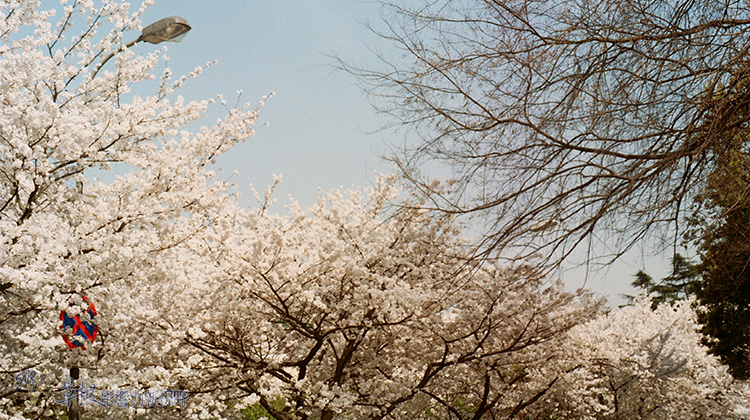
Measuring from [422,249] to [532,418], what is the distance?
5.69 meters

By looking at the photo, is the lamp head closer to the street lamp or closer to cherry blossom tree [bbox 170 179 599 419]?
the street lamp

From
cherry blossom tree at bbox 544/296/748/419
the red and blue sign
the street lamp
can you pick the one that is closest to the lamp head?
the street lamp

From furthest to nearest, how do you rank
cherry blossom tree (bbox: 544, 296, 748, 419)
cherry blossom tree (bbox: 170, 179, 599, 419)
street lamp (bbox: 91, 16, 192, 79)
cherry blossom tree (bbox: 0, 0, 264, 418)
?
cherry blossom tree (bbox: 544, 296, 748, 419) → cherry blossom tree (bbox: 170, 179, 599, 419) → street lamp (bbox: 91, 16, 192, 79) → cherry blossom tree (bbox: 0, 0, 264, 418)

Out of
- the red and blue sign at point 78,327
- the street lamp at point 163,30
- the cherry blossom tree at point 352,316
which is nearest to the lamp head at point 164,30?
the street lamp at point 163,30

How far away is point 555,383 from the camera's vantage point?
32.7 ft

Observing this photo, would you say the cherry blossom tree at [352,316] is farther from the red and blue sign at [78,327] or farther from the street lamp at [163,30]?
the street lamp at [163,30]

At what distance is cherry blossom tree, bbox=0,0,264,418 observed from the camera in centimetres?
445

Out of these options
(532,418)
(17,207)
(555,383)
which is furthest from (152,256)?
(532,418)

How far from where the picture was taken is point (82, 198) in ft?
16.6

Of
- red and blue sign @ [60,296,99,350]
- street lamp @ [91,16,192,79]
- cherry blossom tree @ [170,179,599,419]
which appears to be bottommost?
red and blue sign @ [60,296,99,350]

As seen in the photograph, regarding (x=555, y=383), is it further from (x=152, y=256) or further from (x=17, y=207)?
(x=17, y=207)

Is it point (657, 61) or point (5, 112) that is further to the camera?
point (5, 112)

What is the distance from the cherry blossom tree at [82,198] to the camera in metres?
4.45

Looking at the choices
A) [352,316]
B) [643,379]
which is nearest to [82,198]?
[352,316]
